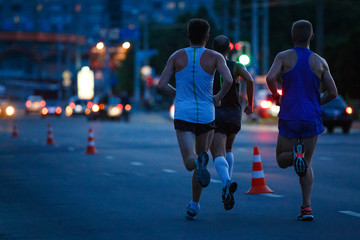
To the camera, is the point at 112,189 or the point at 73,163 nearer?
the point at 112,189

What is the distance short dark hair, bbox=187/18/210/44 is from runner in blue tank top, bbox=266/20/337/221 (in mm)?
713

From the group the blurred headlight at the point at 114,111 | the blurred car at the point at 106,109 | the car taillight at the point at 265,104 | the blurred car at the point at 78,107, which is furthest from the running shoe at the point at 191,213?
the blurred car at the point at 78,107

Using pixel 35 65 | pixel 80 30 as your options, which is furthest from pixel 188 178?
pixel 80 30

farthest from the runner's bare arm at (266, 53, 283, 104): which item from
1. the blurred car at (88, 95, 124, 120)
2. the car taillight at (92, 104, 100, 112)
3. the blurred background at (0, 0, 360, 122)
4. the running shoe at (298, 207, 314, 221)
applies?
the car taillight at (92, 104, 100, 112)

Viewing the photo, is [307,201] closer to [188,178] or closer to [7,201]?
[7,201]

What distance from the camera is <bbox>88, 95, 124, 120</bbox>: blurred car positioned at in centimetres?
5741

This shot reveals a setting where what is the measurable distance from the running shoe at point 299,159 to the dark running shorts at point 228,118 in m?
1.59

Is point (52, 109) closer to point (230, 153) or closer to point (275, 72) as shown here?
point (230, 153)

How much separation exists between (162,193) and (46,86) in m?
139

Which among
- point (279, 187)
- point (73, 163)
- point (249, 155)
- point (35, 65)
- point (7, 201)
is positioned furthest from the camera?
point (35, 65)

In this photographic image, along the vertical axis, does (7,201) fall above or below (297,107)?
below

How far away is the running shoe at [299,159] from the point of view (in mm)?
8461

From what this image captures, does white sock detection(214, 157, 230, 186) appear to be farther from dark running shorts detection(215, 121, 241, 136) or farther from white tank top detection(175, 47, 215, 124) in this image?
dark running shorts detection(215, 121, 241, 136)

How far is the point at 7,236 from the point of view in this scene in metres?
8.12
